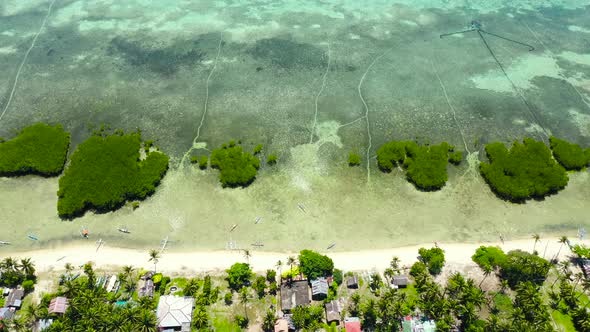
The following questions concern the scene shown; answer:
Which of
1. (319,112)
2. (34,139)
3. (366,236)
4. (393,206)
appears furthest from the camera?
(319,112)

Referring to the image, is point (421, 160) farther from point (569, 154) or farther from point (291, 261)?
point (291, 261)

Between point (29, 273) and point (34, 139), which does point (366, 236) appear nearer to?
point (29, 273)

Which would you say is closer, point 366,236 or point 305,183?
point 366,236

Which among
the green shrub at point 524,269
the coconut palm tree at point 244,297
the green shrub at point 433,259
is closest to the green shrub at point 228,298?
the coconut palm tree at point 244,297

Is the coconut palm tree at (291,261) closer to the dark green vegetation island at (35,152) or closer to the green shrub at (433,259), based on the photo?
the green shrub at (433,259)

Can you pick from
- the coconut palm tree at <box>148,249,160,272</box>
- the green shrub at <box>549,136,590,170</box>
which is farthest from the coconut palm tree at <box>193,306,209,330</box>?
the green shrub at <box>549,136,590,170</box>

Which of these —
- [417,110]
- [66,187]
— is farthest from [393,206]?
[66,187]
